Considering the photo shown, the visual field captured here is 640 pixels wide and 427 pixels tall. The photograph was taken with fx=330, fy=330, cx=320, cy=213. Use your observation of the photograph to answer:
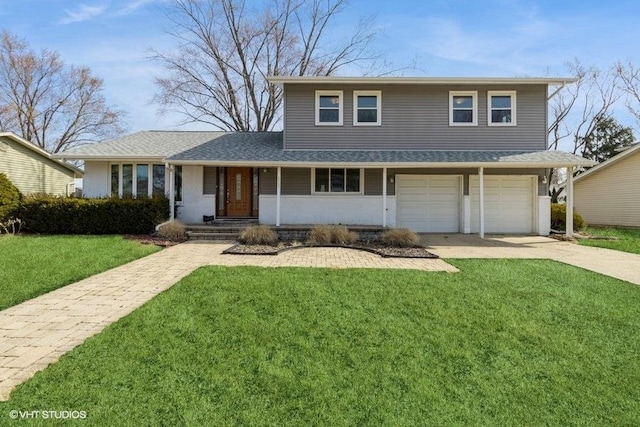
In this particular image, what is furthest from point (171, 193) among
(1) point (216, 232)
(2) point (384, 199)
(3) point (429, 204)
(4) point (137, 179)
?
(3) point (429, 204)

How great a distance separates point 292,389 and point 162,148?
1369 cm

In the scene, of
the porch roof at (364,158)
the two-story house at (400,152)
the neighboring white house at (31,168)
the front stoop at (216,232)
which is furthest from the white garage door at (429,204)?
the neighboring white house at (31,168)

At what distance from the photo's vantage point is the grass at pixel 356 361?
2562mm

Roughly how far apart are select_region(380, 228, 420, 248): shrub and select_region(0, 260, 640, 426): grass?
14.7 ft

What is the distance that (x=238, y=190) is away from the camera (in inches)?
540

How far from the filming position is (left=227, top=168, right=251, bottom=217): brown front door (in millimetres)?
13672

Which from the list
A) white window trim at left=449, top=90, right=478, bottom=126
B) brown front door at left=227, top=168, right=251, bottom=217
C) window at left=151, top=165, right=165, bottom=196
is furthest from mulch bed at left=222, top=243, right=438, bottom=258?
white window trim at left=449, top=90, right=478, bottom=126

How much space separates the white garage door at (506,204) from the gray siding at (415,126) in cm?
136

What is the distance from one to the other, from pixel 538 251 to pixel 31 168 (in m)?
22.8

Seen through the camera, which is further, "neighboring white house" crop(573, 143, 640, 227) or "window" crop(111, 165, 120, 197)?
"neighboring white house" crop(573, 143, 640, 227)

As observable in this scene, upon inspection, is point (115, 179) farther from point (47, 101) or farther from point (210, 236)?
point (47, 101)

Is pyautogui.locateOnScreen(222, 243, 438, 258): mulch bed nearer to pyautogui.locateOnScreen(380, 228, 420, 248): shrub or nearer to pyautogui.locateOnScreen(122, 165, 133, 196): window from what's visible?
pyautogui.locateOnScreen(380, 228, 420, 248): shrub

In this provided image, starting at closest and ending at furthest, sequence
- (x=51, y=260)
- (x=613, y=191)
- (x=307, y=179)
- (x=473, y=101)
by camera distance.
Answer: (x=51, y=260), (x=307, y=179), (x=473, y=101), (x=613, y=191)

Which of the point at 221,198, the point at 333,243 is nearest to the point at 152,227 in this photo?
the point at 221,198
